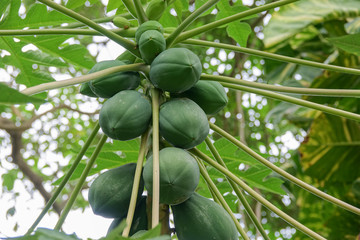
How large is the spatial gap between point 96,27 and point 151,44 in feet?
0.59

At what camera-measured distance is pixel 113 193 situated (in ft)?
4.19

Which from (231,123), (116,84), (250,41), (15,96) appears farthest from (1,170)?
(15,96)

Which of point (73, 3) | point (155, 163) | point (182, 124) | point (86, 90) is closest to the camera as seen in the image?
point (155, 163)

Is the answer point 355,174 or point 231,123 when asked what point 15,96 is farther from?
point 231,123

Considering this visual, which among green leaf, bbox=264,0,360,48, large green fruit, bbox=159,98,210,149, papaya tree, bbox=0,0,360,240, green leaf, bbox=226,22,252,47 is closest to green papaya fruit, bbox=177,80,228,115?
papaya tree, bbox=0,0,360,240

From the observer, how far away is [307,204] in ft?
12.5

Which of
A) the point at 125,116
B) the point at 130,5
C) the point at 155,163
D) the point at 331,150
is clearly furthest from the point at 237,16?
the point at 331,150

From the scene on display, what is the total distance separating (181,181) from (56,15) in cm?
99

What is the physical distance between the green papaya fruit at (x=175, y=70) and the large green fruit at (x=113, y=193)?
0.29 m

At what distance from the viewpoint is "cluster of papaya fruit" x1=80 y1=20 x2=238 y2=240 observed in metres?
1.21

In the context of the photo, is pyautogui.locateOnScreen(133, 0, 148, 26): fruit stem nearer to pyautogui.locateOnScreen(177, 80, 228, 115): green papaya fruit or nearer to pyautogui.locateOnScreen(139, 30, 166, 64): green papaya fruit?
pyautogui.locateOnScreen(139, 30, 166, 64): green papaya fruit

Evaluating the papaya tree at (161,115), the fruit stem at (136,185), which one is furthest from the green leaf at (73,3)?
the fruit stem at (136,185)

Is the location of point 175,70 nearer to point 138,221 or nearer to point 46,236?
point 138,221

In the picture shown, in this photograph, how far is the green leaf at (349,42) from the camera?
65.5 inches
